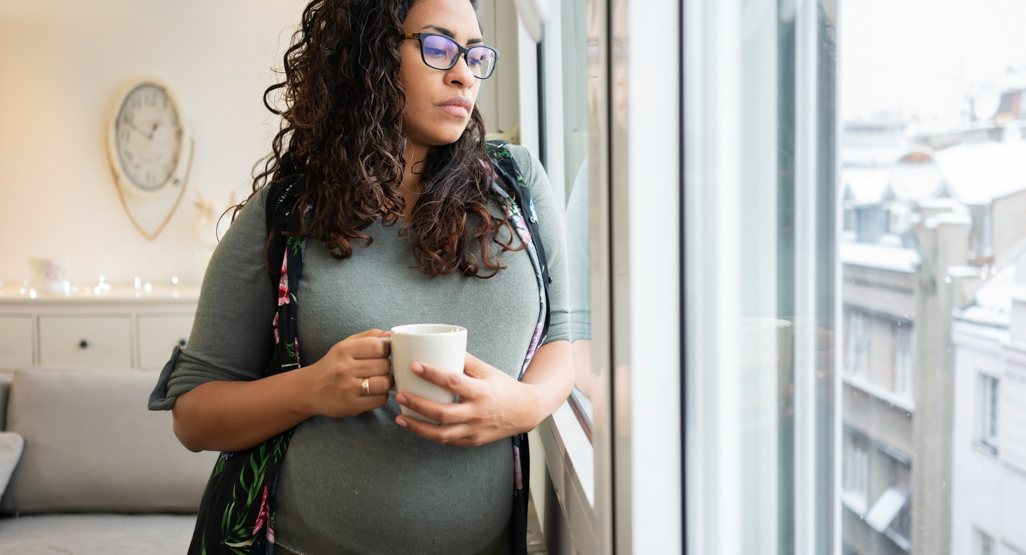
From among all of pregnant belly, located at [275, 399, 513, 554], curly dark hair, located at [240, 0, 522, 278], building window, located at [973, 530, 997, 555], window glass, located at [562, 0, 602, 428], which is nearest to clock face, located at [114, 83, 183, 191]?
window glass, located at [562, 0, 602, 428]

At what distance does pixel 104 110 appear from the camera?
3.41 meters

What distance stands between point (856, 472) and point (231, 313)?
763 mm

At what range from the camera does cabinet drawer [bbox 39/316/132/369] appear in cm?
295

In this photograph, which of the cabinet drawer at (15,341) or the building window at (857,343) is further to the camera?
the cabinet drawer at (15,341)

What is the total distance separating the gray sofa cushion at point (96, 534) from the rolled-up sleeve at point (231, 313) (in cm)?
90

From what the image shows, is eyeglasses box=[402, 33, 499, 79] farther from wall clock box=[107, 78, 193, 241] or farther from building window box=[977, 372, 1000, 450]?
wall clock box=[107, 78, 193, 241]

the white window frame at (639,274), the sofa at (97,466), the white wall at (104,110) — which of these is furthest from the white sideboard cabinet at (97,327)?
the white window frame at (639,274)

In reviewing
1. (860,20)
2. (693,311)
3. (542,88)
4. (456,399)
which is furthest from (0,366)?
(860,20)

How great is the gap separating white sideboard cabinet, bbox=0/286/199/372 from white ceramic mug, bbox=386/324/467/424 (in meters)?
2.64

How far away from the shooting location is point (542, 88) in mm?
1957

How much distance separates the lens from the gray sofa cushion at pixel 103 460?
1.67 m

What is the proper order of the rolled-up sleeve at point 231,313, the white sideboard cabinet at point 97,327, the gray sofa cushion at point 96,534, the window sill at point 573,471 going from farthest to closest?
the white sideboard cabinet at point 97,327 < the gray sofa cushion at point 96,534 < the rolled-up sleeve at point 231,313 < the window sill at point 573,471

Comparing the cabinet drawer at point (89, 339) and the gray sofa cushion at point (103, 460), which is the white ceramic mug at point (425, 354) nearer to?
the gray sofa cushion at point (103, 460)

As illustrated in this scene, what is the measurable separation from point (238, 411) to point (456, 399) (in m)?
0.33
